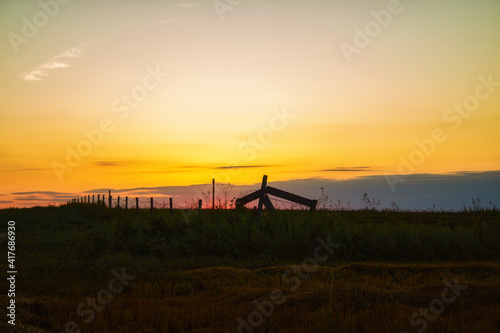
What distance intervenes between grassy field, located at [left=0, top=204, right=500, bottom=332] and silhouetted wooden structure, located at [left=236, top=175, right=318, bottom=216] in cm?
46

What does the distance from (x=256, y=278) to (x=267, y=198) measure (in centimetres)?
650

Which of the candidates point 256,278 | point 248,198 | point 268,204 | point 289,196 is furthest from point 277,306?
point 289,196

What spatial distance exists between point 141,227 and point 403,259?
817 cm

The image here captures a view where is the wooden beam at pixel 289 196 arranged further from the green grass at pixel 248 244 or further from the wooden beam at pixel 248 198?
the green grass at pixel 248 244

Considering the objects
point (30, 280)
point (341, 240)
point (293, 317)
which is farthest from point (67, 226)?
point (293, 317)

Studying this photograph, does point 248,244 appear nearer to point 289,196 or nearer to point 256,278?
point 289,196

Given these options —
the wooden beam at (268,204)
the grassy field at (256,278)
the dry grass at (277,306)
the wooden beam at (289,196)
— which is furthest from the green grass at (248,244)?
the dry grass at (277,306)

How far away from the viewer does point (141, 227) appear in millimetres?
14352

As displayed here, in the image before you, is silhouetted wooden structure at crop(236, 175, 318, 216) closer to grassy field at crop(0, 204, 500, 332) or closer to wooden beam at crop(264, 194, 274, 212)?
wooden beam at crop(264, 194, 274, 212)

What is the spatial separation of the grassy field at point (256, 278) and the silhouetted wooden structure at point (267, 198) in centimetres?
46

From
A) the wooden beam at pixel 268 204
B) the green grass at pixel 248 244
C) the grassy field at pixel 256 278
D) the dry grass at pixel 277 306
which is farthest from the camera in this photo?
the wooden beam at pixel 268 204

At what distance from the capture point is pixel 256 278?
32.0 ft

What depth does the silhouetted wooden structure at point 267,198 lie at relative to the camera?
1602 cm

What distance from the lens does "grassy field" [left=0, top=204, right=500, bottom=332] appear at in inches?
266
